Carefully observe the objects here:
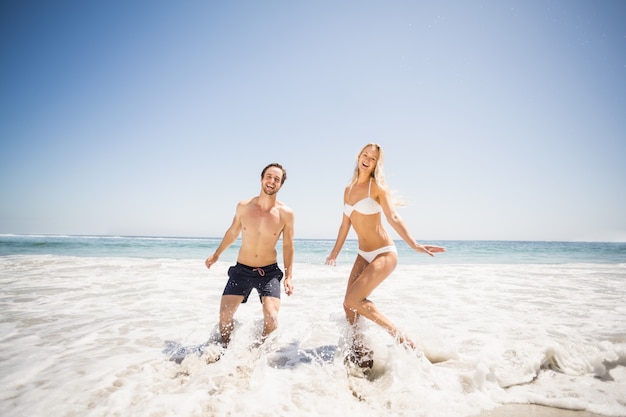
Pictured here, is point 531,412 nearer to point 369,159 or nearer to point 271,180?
point 369,159

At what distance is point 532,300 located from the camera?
7.10 m

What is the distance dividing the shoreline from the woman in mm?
891

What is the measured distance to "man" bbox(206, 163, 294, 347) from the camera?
3.98 meters

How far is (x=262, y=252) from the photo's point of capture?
4254 mm

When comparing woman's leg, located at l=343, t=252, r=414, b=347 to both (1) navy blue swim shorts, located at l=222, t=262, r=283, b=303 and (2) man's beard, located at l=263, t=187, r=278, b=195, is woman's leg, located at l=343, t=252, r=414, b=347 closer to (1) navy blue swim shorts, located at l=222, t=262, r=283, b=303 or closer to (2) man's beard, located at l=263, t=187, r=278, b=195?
(1) navy blue swim shorts, located at l=222, t=262, r=283, b=303

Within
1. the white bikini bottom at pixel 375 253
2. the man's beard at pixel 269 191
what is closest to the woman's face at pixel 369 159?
the white bikini bottom at pixel 375 253

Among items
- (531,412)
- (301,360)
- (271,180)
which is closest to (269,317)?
(301,360)

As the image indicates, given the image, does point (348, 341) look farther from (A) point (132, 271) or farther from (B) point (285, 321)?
(A) point (132, 271)

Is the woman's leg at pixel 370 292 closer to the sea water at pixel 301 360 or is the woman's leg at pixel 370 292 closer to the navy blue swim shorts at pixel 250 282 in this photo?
the sea water at pixel 301 360

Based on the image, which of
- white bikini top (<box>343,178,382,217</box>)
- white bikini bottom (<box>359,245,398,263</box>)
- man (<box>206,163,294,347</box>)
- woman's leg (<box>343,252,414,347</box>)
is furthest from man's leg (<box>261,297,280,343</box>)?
white bikini top (<box>343,178,382,217</box>)

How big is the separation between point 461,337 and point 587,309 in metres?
3.66

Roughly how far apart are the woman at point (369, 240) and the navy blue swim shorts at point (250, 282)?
93cm

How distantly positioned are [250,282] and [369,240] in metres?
1.73

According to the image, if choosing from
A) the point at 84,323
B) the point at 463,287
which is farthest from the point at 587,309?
the point at 84,323
